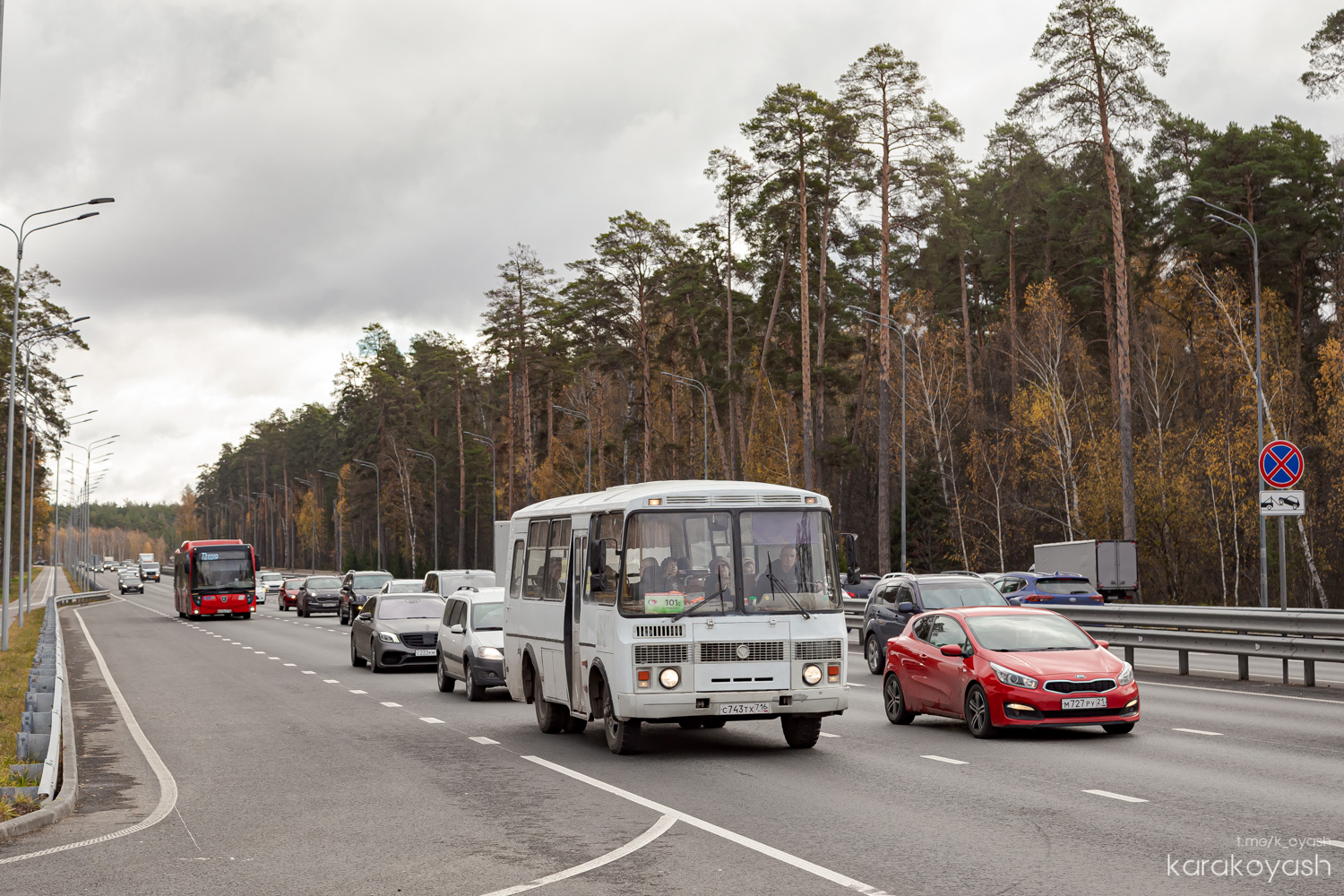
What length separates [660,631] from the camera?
1352 centimetres

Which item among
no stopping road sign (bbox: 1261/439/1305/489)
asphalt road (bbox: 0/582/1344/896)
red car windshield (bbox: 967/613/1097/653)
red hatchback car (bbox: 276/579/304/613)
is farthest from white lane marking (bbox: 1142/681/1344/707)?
red hatchback car (bbox: 276/579/304/613)

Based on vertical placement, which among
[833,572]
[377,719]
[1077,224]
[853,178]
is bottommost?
[377,719]

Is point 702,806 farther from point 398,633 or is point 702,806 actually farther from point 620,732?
point 398,633

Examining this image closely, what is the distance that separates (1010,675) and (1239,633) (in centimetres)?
1088

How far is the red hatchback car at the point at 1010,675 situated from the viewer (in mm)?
14695

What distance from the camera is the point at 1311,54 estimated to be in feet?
150

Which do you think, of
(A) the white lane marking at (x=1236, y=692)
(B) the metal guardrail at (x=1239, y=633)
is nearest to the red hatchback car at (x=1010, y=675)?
(A) the white lane marking at (x=1236, y=692)

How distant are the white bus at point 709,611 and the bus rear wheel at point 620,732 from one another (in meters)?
0.02

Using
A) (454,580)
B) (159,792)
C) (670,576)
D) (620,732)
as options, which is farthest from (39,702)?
(454,580)

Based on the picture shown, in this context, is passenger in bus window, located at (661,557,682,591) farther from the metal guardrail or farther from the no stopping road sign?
the no stopping road sign

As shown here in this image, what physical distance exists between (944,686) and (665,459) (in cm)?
6961

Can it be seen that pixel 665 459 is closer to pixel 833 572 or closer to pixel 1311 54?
pixel 1311 54

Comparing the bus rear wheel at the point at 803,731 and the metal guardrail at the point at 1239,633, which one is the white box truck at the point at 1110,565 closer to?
the metal guardrail at the point at 1239,633

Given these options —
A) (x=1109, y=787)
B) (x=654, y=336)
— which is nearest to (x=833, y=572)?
(x=1109, y=787)
